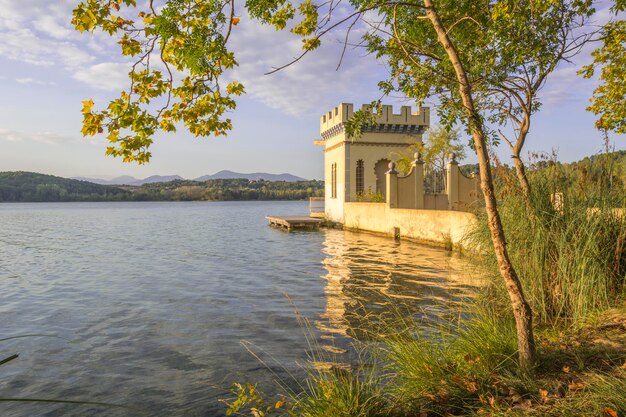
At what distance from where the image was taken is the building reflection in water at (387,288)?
25.5ft

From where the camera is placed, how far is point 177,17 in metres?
4.47

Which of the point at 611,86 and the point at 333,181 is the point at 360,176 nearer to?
the point at 333,181

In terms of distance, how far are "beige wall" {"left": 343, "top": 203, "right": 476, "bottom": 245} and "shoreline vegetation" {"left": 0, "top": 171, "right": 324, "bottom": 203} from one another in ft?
271

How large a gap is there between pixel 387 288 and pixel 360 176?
20.4 m

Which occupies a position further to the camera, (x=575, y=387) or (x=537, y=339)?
(x=537, y=339)

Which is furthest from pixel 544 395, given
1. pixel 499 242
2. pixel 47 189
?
pixel 47 189

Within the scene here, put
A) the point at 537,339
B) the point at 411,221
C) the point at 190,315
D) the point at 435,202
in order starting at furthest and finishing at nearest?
the point at 435,202, the point at 411,221, the point at 190,315, the point at 537,339

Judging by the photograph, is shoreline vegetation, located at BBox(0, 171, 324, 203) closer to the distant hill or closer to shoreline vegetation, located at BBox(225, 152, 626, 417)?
the distant hill

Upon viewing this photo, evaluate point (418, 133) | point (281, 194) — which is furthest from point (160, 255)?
point (281, 194)

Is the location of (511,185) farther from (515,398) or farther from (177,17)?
(177,17)

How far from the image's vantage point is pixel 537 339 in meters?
5.13

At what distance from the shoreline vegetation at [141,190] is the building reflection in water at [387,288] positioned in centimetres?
9404

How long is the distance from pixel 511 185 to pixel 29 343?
26.2 ft

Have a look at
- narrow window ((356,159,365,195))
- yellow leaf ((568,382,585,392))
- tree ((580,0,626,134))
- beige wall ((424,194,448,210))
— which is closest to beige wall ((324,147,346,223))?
narrow window ((356,159,365,195))
